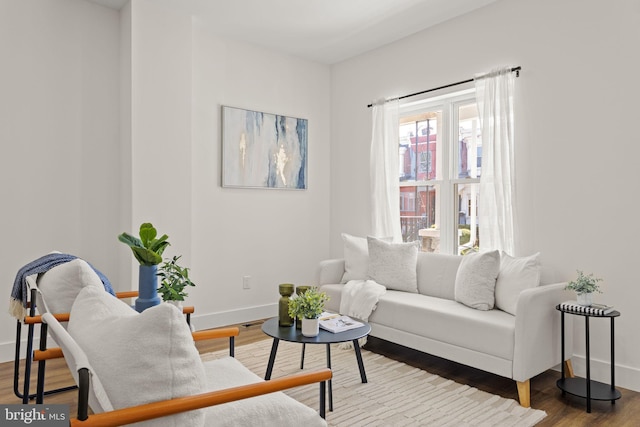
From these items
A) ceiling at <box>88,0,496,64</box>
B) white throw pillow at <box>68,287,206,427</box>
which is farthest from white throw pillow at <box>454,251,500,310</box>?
white throw pillow at <box>68,287,206,427</box>

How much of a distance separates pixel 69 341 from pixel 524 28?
11.9 feet

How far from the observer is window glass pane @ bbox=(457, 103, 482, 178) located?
3853mm

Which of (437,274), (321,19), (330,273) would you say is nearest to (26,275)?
(330,273)

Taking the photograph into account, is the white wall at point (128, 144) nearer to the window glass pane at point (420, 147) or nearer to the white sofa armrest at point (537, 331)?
the window glass pane at point (420, 147)

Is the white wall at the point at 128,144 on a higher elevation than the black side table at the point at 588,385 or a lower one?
higher

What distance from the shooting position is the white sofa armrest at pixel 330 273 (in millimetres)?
4090

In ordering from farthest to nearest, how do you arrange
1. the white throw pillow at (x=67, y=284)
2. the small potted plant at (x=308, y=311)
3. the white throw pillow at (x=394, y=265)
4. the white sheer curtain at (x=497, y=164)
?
the white throw pillow at (x=394, y=265) < the white sheer curtain at (x=497, y=164) < the small potted plant at (x=308, y=311) < the white throw pillow at (x=67, y=284)

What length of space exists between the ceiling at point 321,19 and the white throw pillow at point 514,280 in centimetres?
217

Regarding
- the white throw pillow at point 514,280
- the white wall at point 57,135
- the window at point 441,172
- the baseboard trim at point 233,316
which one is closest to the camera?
the white throw pillow at point 514,280

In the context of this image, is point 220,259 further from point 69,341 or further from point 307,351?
point 69,341

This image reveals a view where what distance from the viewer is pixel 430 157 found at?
14.0 ft

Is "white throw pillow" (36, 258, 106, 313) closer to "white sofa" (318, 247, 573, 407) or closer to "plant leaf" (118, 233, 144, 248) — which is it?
"plant leaf" (118, 233, 144, 248)

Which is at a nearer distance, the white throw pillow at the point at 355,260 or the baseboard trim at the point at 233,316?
the white throw pillow at the point at 355,260
